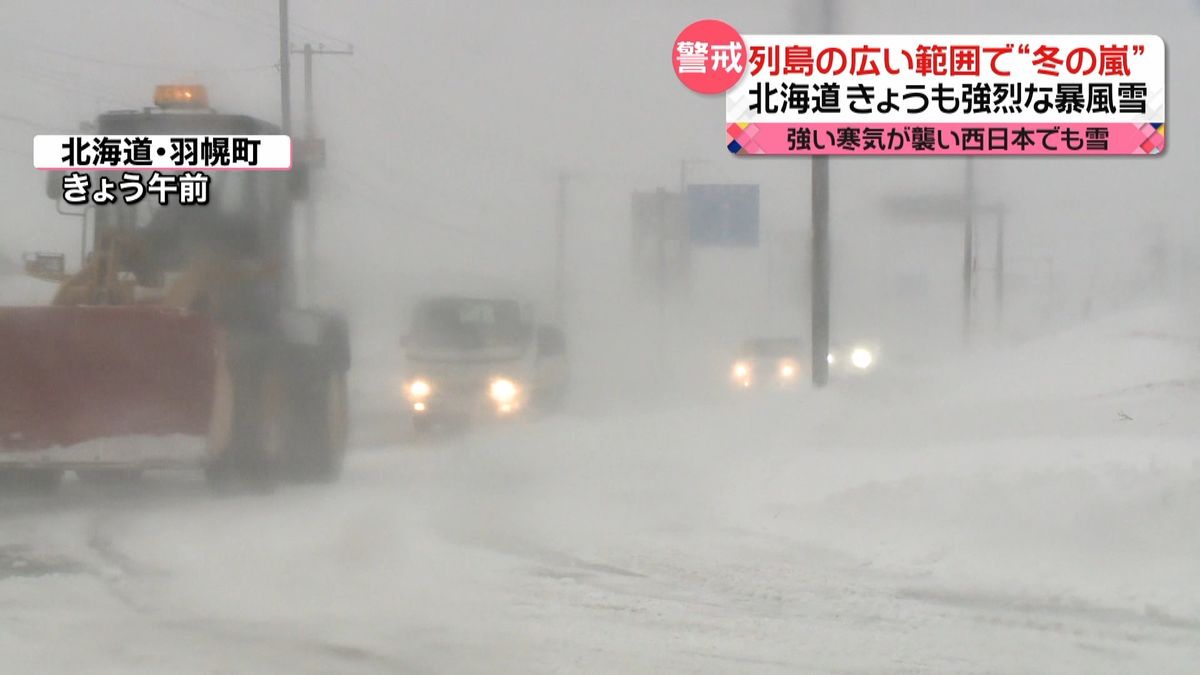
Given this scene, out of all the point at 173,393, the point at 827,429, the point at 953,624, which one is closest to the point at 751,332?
the point at 827,429

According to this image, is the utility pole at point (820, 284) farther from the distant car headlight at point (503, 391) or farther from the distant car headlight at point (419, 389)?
the distant car headlight at point (419, 389)

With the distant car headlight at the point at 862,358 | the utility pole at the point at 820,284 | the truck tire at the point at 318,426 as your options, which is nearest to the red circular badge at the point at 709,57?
the truck tire at the point at 318,426

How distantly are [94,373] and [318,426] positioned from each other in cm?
235

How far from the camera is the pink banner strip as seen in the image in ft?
29.2

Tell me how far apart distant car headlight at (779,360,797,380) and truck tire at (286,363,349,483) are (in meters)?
5.53

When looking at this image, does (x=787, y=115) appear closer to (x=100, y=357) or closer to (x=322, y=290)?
(x=322, y=290)

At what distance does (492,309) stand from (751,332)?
329 centimetres

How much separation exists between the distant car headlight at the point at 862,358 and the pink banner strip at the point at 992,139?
20.3 ft

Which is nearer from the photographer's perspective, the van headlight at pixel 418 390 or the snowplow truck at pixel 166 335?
the snowplow truck at pixel 166 335

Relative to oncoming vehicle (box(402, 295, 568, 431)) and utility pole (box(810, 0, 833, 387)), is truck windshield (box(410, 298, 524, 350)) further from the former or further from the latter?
Result: utility pole (box(810, 0, 833, 387))

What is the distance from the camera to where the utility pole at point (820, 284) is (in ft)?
47.6

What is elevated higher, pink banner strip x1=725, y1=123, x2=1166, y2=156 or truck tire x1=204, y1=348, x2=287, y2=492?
pink banner strip x1=725, y1=123, x2=1166, y2=156

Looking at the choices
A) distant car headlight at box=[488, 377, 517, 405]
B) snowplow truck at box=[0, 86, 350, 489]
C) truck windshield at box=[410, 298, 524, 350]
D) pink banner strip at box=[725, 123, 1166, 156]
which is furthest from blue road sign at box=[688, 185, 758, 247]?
snowplow truck at box=[0, 86, 350, 489]

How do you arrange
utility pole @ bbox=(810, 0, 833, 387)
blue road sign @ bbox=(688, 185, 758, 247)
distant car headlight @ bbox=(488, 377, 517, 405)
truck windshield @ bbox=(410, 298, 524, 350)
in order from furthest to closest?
utility pole @ bbox=(810, 0, 833, 387) < distant car headlight @ bbox=(488, 377, 517, 405) < blue road sign @ bbox=(688, 185, 758, 247) < truck windshield @ bbox=(410, 298, 524, 350)
